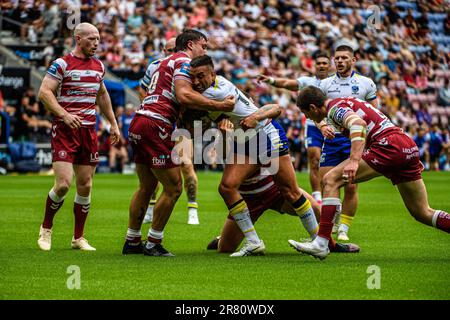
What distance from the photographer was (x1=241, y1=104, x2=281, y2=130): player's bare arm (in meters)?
9.62

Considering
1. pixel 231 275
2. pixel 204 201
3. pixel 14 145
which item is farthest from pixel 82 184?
pixel 14 145

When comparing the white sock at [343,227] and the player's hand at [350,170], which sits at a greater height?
the player's hand at [350,170]

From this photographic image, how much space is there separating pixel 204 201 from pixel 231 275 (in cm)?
1094

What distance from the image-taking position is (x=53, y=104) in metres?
10.2

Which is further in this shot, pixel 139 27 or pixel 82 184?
pixel 139 27

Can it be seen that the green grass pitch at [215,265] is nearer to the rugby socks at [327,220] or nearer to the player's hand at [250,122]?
the rugby socks at [327,220]

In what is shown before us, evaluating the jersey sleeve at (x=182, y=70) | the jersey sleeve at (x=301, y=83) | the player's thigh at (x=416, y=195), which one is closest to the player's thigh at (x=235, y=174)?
the jersey sleeve at (x=182, y=70)

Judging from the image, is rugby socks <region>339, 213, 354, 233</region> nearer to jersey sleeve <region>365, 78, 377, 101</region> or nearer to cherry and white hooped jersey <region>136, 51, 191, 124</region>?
jersey sleeve <region>365, 78, 377, 101</region>

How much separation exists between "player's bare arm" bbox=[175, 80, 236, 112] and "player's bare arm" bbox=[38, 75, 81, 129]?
143 cm

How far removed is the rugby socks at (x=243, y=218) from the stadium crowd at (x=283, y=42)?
1964cm

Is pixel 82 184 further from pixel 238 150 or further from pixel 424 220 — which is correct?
pixel 424 220

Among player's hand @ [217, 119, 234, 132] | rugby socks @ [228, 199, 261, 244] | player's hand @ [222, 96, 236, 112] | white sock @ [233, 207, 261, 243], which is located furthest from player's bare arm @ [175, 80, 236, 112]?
white sock @ [233, 207, 261, 243]

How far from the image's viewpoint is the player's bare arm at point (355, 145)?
8.84m

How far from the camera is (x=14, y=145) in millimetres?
27766
